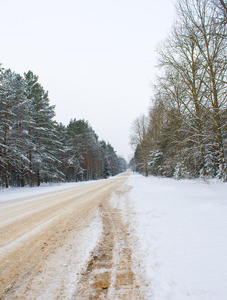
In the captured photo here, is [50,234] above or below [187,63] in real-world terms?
below

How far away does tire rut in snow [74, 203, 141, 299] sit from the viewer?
195cm

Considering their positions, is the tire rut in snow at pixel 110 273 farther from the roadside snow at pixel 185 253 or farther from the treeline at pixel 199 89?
the treeline at pixel 199 89

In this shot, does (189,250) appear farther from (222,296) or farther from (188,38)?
(188,38)

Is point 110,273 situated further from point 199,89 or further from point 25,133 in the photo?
point 25,133

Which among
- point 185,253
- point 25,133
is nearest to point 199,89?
point 185,253

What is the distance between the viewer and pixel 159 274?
7.47 ft

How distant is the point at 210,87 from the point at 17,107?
16994 mm

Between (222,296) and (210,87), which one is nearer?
(222,296)

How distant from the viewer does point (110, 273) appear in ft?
7.75

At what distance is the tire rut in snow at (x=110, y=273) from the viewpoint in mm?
1949

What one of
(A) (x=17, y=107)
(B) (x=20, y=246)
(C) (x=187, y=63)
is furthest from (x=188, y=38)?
(A) (x=17, y=107)

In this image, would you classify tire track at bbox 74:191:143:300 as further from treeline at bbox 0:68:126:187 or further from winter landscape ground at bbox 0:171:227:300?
treeline at bbox 0:68:126:187

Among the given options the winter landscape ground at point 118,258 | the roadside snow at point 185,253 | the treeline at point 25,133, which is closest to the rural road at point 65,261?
the winter landscape ground at point 118,258

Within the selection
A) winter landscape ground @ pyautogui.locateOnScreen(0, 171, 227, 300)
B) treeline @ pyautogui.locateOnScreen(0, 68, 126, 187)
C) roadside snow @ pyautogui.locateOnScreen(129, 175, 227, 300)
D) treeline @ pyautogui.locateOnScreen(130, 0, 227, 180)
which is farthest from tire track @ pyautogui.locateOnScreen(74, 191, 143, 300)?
treeline @ pyautogui.locateOnScreen(0, 68, 126, 187)
